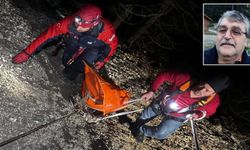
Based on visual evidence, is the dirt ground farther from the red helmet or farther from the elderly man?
the elderly man

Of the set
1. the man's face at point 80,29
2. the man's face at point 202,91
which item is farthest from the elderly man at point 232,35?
the man's face at point 80,29

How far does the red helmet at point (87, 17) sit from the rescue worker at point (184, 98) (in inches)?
47.8

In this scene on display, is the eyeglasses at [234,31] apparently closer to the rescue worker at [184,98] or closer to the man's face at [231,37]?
the man's face at [231,37]

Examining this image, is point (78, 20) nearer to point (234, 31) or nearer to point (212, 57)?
point (234, 31)

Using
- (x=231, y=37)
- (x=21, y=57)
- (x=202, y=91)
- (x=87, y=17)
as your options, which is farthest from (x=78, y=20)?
→ (x=231, y=37)

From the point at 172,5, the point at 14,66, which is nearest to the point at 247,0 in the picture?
the point at 172,5

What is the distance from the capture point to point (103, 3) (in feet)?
31.1

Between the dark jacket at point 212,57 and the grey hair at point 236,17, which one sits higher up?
the grey hair at point 236,17

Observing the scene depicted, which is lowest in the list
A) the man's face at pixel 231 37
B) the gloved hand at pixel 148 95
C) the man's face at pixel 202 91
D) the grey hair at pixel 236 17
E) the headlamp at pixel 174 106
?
the headlamp at pixel 174 106

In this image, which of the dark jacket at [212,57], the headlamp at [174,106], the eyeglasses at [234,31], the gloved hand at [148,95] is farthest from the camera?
the dark jacket at [212,57]

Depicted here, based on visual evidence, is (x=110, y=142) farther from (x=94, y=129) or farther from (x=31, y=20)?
(x=31, y=20)

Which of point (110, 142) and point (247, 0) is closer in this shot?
point (110, 142)

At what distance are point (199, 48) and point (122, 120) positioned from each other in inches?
175

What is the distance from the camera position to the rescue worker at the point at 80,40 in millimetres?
4750
